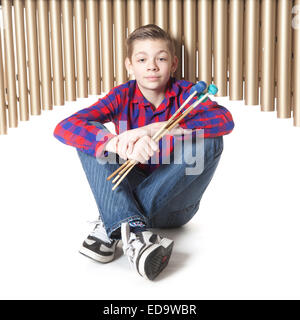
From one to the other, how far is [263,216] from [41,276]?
1205 millimetres

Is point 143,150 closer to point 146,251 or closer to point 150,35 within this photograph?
point 146,251

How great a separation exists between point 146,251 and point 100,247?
0.95ft

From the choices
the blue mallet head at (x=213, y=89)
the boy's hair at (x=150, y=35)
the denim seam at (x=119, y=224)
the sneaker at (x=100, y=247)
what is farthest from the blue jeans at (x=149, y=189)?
the boy's hair at (x=150, y=35)

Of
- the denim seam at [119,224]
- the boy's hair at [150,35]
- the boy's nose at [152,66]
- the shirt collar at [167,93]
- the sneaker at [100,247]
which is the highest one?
the boy's hair at [150,35]

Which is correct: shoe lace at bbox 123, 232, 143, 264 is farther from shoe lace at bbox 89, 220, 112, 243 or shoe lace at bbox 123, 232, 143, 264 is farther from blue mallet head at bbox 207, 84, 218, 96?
blue mallet head at bbox 207, 84, 218, 96

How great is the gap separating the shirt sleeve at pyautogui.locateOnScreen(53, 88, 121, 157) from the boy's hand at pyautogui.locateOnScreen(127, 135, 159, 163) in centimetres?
Answer: 13

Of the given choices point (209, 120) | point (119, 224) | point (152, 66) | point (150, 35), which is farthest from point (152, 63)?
point (119, 224)

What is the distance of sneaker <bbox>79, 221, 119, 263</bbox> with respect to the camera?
7.00 feet

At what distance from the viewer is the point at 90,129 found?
204 centimetres

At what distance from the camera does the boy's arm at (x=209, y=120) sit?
2121 millimetres

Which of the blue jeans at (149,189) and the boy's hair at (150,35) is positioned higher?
the boy's hair at (150,35)

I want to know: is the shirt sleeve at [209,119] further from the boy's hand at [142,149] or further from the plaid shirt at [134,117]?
the boy's hand at [142,149]

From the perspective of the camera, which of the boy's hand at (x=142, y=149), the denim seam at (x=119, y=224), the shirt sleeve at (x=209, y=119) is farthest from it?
the shirt sleeve at (x=209, y=119)

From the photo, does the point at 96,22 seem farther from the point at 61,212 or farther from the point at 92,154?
the point at 61,212
